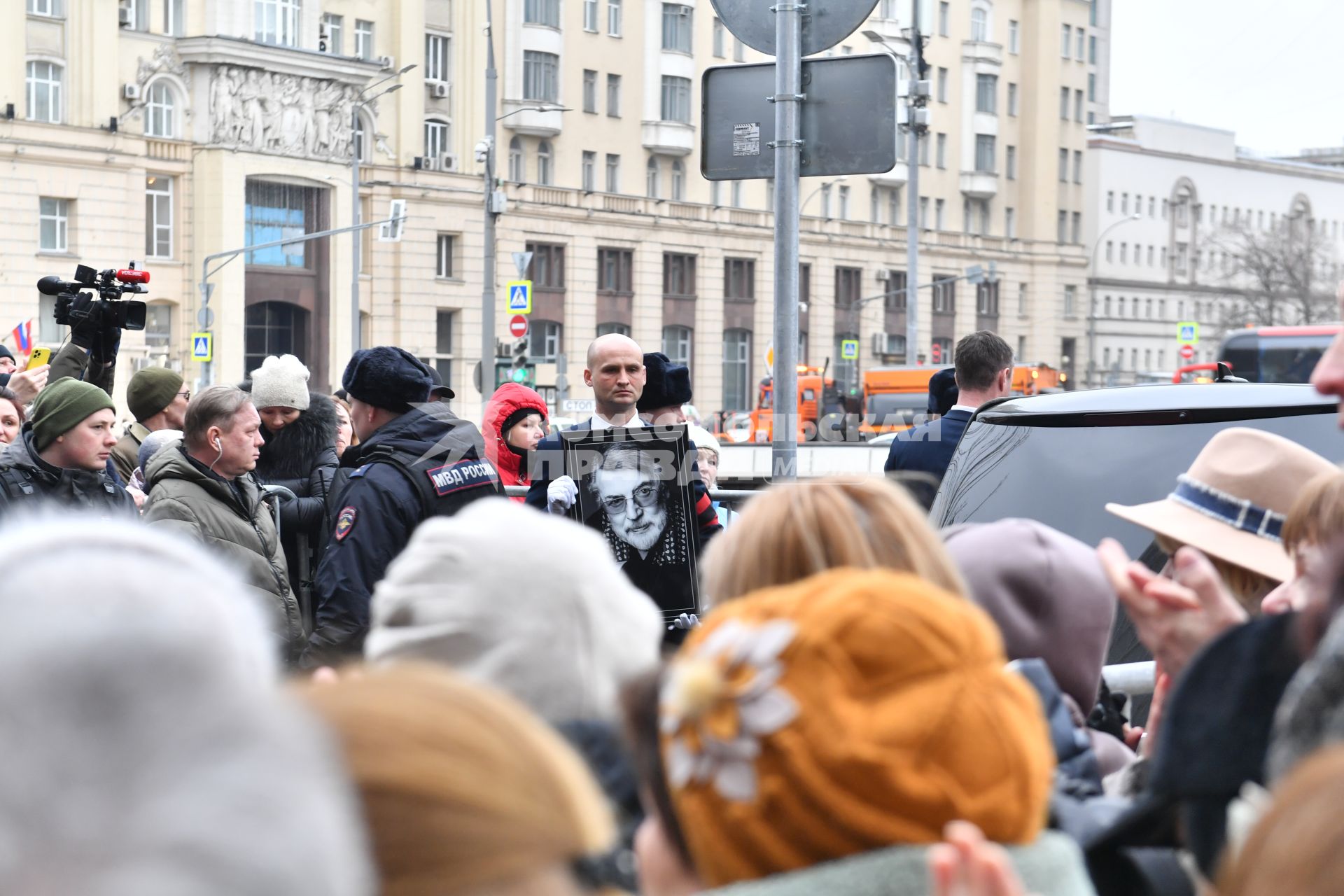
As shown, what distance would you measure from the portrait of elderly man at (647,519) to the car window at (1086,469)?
3.24 feet

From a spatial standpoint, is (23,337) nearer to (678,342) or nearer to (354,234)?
(354,234)

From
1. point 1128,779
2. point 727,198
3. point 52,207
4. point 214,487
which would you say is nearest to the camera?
point 1128,779

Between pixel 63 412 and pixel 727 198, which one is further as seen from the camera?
pixel 727 198

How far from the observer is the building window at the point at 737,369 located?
236ft

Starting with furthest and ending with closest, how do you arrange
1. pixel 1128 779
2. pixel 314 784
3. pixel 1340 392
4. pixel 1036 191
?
pixel 1036 191, pixel 1128 779, pixel 1340 392, pixel 314 784

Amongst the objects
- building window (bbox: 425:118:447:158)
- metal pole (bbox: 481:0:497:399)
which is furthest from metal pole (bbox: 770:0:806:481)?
building window (bbox: 425:118:447:158)

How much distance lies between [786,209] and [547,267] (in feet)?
194

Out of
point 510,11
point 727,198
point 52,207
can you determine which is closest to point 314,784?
point 52,207

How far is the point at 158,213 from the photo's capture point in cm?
5356

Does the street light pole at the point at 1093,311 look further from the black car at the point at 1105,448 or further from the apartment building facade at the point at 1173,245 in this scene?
the black car at the point at 1105,448

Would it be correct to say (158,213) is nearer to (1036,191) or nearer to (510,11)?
(510,11)

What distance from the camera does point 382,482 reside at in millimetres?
5207

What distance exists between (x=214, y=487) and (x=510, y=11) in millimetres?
60113

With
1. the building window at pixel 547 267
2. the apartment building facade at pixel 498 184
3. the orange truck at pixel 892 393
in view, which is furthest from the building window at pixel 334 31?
the orange truck at pixel 892 393
